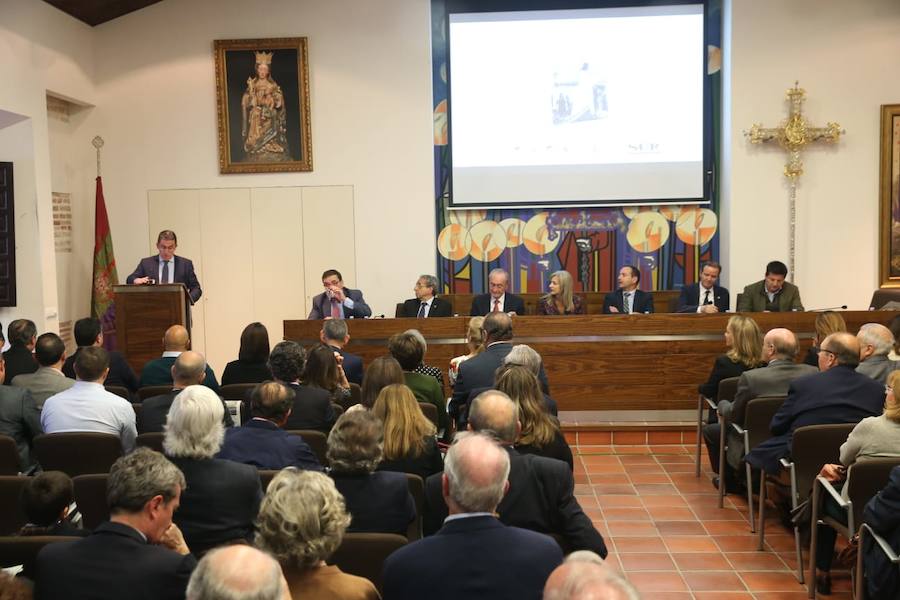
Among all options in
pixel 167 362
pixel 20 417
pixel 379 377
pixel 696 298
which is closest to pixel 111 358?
pixel 167 362

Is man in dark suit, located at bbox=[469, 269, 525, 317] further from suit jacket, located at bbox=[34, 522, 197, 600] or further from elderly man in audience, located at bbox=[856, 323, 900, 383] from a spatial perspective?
suit jacket, located at bbox=[34, 522, 197, 600]

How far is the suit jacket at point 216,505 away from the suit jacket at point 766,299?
628 centimetres

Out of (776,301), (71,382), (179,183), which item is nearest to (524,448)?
(71,382)

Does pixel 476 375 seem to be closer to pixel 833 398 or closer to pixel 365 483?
pixel 833 398

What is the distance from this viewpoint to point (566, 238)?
32.8ft

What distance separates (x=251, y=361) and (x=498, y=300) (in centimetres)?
322

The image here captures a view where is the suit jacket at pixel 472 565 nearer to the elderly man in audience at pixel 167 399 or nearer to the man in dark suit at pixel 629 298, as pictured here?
the elderly man in audience at pixel 167 399

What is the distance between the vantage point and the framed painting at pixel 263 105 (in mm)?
9945

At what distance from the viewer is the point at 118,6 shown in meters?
9.78

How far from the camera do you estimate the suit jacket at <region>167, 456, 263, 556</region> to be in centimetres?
315

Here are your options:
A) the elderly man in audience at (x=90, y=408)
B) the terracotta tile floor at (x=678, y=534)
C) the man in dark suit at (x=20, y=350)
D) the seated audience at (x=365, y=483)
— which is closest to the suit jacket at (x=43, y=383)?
the elderly man in audience at (x=90, y=408)

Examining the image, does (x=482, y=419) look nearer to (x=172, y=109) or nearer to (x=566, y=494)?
(x=566, y=494)

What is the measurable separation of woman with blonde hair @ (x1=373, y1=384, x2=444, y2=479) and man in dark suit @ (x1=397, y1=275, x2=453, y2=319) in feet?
15.5

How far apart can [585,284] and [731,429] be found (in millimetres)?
4487
